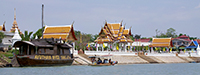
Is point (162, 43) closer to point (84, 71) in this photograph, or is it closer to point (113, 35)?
point (113, 35)

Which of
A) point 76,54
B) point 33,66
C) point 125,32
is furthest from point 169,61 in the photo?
point 33,66

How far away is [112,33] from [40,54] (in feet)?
96.4

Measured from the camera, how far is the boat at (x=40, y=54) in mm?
35688

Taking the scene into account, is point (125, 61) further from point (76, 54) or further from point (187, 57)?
point (187, 57)

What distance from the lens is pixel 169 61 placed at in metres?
63.8

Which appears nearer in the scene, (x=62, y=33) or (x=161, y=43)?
(x=62, y=33)

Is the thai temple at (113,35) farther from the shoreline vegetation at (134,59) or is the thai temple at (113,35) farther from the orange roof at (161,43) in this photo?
the orange roof at (161,43)

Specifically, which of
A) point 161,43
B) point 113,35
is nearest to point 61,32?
point 113,35

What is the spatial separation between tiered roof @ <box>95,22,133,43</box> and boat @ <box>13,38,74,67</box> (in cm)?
2150

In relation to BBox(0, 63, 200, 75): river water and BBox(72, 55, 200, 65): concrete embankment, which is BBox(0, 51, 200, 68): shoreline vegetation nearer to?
BBox(72, 55, 200, 65): concrete embankment

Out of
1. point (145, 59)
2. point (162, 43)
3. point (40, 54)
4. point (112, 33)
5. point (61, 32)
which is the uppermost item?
point (112, 33)

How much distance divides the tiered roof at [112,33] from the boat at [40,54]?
21497 millimetres

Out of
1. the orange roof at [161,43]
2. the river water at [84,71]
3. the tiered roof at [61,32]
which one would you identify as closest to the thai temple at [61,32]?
the tiered roof at [61,32]

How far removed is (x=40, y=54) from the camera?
36.6 m
